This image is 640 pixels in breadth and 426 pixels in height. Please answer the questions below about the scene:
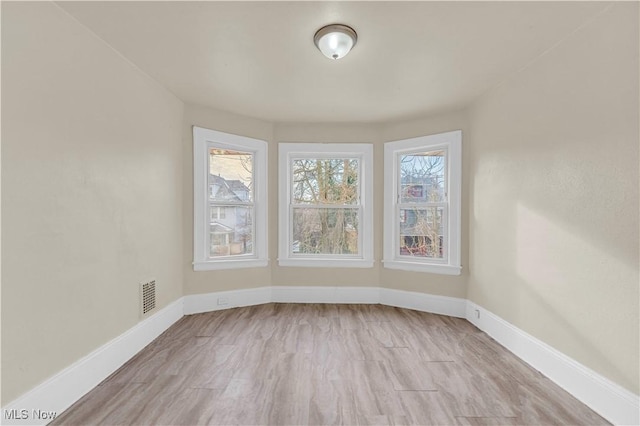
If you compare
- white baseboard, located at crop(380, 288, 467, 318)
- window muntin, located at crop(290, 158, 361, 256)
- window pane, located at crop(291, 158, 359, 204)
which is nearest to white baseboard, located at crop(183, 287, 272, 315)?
window muntin, located at crop(290, 158, 361, 256)

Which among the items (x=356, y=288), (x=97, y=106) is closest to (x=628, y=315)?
(x=356, y=288)

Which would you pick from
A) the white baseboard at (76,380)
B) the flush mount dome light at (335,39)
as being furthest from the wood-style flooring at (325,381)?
the flush mount dome light at (335,39)

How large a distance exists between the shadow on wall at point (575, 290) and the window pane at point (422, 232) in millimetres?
1136

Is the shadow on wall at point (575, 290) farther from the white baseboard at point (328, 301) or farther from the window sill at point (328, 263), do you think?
the window sill at point (328, 263)

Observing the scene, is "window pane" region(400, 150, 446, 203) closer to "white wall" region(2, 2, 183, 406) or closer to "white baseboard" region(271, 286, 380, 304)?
"white baseboard" region(271, 286, 380, 304)

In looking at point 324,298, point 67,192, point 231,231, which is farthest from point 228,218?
point 67,192

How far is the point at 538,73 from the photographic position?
2.38 metres

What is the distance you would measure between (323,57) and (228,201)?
83.5 inches

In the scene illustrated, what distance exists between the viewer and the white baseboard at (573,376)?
5.65 feet

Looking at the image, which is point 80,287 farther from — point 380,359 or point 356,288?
point 356,288

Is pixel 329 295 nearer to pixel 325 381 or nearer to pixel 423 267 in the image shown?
pixel 423 267

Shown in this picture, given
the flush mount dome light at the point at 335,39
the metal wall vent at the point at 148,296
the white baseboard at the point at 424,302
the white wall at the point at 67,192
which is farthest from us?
the white baseboard at the point at 424,302

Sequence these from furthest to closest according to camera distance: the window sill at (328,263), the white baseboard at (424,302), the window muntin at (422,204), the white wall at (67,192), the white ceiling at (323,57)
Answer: the window sill at (328,263) → the window muntin at (422,204) → the white baseboard at (424,302) → the white ceiling at (323,57) → the white wall at (67,192)

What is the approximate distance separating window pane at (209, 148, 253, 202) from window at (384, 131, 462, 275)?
175 cm
